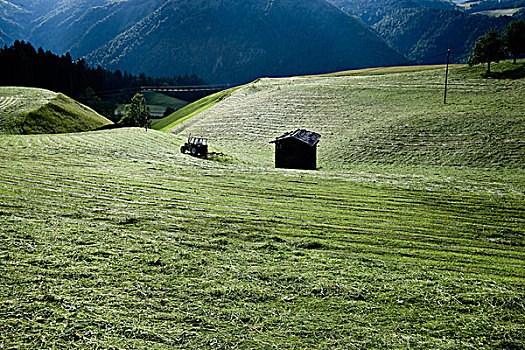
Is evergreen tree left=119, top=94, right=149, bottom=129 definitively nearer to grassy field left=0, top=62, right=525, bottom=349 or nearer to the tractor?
the tractor

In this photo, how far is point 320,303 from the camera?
367 inches

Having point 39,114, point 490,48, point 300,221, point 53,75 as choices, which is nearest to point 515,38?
point 490,48

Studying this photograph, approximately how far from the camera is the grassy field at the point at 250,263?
800cm

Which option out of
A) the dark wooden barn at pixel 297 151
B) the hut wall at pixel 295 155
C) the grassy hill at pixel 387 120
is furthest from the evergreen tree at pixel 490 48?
the hut wall at pixel 295 155

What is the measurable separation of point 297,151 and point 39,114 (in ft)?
138

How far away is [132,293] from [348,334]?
17.6ft

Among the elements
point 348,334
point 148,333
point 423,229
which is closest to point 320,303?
point 348,334

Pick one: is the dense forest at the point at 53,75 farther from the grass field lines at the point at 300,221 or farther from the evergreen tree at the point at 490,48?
the grass field lines at the point at 300,221

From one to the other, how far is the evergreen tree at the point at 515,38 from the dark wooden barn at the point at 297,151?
196ft

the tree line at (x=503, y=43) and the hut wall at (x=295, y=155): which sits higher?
the tree line at (x=503, y=43)

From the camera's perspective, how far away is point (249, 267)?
437 inches

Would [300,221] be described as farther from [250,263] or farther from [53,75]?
Result: [53,75]

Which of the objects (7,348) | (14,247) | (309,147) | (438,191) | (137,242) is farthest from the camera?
(309,147)

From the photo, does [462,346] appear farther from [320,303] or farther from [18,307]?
[18,307]
